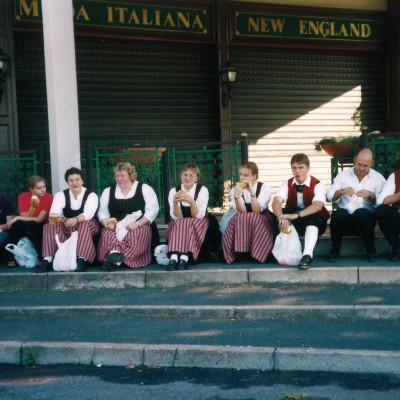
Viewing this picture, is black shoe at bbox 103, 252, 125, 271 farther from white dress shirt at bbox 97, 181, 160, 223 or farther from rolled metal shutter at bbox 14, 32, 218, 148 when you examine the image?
rolled metal shutter at bbox 14, 32, 218, 148

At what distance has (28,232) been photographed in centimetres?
807

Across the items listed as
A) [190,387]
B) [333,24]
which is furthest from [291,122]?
[190,387]

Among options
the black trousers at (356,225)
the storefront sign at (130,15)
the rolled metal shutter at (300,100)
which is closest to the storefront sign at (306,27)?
the rolled metal shutter at (300,100)

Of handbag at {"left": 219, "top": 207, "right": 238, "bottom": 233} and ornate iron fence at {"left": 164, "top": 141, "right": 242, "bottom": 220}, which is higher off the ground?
ornate iron fence at {"left": 164, "top": 141, "right": 242, "bottom": 220}

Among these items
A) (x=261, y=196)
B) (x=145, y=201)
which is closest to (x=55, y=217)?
(x=145, y=201)

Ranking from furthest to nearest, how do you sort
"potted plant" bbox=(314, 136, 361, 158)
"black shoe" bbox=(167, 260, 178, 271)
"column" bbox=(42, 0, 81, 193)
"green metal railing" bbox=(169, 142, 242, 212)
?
"potted plant" bbox=(314, 136, 361, 158), "green metal railing" bbox=(169, 142, 242, 212), "column" bbox=(42, 0, 81, 193), "black shoe" bbox=(167, 260, 178, 271)

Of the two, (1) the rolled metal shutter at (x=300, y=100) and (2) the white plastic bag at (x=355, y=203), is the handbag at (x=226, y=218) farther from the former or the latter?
(1) the rolled metal shutter at (x=300, y=100)

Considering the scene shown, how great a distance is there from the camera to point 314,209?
743 centimetres

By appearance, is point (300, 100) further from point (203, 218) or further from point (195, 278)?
point (195, 278)

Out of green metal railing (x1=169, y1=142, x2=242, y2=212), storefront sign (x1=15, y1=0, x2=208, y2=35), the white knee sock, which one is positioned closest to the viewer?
the white knee sock

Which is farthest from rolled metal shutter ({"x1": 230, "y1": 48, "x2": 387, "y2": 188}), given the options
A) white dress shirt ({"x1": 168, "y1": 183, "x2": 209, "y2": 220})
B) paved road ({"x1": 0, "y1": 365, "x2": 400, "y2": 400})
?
paved road ({"x1": 0, "y1": 365, "x2": 400, "y2": 400})

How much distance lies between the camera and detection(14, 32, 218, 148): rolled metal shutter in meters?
11.5

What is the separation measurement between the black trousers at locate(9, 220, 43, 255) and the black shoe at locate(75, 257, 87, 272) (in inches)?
29.9

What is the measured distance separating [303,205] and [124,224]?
2056mm
